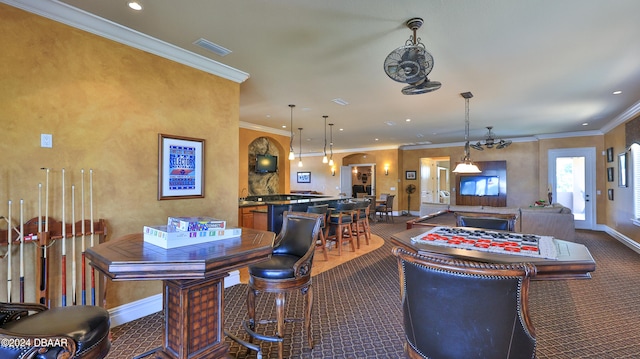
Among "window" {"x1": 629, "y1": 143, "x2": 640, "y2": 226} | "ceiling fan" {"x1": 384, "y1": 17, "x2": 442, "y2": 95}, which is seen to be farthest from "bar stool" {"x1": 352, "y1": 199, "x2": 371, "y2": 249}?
"window" {"x1": 629, "y1": 143, "x2": 640, "y2": 226}

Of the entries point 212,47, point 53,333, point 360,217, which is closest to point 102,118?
point 212,47

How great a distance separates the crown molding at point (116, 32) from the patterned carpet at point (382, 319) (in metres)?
2.61

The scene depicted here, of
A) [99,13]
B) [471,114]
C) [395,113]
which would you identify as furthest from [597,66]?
[99,13]

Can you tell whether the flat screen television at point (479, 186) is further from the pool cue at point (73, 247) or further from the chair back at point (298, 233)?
the pool cue at point (73, 247)

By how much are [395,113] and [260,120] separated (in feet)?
9.80

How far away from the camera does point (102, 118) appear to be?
8.38 feet

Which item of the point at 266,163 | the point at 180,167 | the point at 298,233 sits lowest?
the point at 298,233

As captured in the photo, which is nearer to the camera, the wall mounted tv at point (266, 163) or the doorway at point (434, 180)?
the wall mounted tv at point (266, 163)

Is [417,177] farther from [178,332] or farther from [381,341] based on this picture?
[178,332]

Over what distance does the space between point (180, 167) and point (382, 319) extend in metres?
2.57

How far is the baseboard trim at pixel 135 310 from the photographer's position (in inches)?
102

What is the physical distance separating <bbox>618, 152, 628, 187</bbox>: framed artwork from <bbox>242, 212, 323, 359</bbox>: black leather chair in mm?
6976

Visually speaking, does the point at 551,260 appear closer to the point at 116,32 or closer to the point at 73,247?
the point at 73,247

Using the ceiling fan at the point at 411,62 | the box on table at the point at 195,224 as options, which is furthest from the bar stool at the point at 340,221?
the box on table at the point at 195,224
